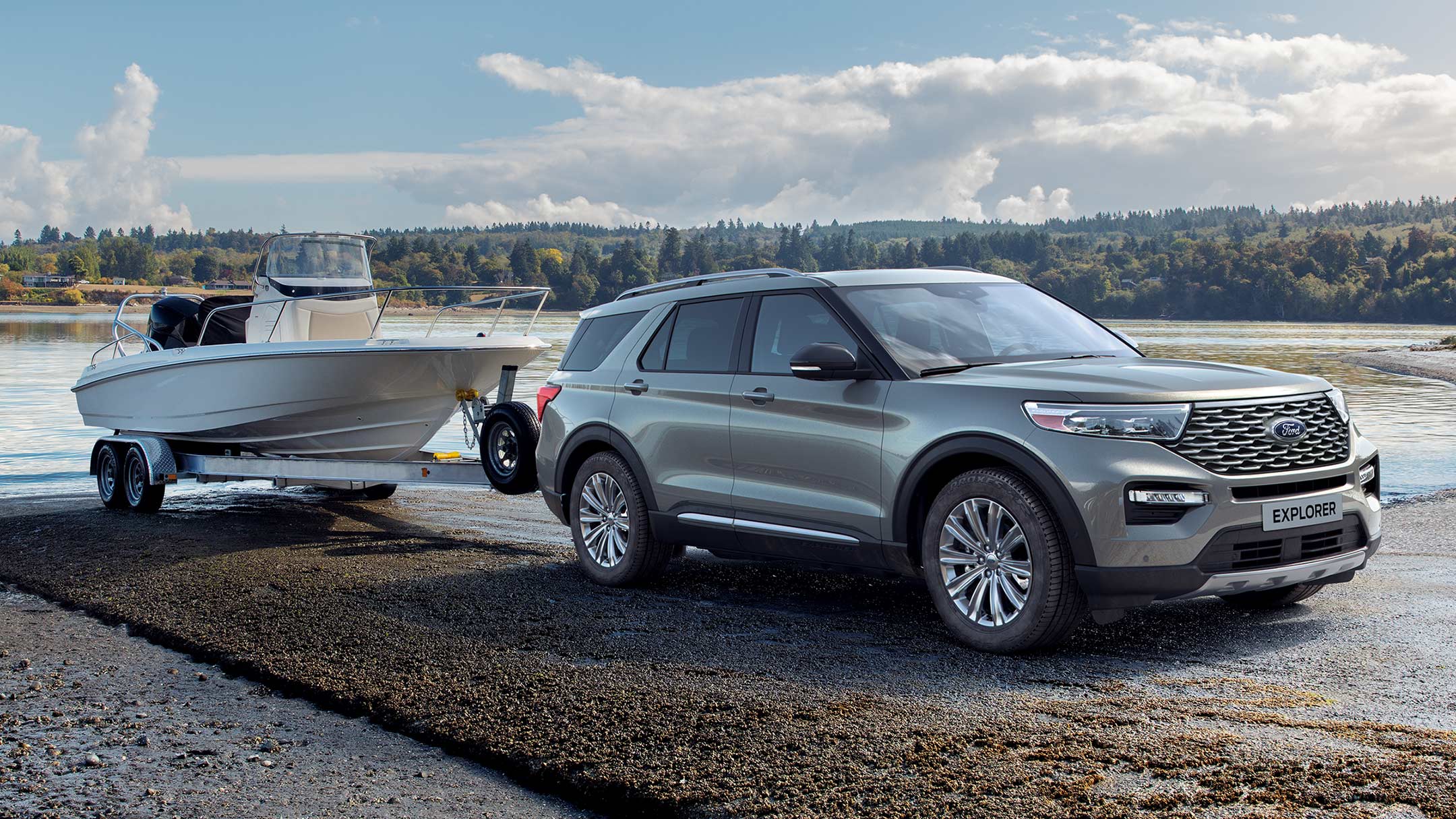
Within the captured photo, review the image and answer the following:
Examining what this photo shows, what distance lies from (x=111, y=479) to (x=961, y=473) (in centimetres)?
1057

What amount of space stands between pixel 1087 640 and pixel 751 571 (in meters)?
2.97

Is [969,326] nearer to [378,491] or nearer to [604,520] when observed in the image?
[604,520]

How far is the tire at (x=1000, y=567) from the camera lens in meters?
5.84

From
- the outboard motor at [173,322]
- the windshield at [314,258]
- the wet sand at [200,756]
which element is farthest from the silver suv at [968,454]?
the outboard motor at [173,322]

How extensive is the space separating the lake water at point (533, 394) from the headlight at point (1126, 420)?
774 cm

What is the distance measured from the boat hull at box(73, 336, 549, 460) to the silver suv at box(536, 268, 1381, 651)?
435 cm

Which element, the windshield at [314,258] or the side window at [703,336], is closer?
the side window at [703,336]

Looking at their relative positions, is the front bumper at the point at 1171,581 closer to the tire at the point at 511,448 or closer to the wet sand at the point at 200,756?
the wet sand at the point at 200,756

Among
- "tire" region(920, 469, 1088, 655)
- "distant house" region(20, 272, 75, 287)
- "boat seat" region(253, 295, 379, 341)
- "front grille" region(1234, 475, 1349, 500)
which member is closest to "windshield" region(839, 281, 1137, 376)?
"tire" region(920, 469, 1088, 655)

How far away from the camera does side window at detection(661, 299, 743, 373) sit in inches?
299

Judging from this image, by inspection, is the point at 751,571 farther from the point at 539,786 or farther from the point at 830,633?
the point at 539,786

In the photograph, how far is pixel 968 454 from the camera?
6.11 metres

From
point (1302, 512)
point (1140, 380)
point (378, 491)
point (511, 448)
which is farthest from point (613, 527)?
point (378, 491)

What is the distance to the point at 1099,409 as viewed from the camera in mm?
5750
